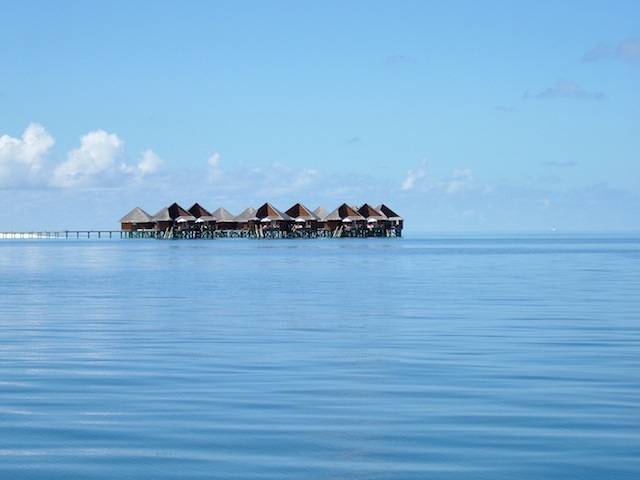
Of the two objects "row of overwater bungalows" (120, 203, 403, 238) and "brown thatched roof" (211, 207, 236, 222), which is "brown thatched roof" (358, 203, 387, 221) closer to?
"row of overwater bungalows" (120, 203, 403, 238)

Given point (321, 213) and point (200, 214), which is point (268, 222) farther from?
point (200, 214)

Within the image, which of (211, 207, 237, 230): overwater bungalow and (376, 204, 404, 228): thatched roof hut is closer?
(211, 207, 237, 230): overwater bungalow

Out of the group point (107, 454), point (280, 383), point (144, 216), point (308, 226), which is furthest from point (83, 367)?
point (308, 226)

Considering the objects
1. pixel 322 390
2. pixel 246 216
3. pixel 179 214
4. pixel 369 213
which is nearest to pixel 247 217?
pixel 246 216

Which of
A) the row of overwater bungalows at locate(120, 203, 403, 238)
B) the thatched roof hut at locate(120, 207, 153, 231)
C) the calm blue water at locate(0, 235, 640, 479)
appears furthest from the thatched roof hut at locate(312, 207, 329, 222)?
the calm blue water at locate(0, 235, 640, 479)

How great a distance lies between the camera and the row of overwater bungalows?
118562mm

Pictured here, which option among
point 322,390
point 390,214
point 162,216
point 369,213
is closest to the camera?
point 322,390

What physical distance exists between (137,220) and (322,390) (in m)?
111

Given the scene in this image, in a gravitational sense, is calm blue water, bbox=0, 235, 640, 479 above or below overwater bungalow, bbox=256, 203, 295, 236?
below

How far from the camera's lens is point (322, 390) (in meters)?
11.2

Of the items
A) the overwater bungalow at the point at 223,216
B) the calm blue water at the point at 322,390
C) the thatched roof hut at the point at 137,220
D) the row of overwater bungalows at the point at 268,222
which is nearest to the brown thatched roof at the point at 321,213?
the row of overwater bungalows at the point at 268,222

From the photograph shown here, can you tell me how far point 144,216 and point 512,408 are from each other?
113 metres

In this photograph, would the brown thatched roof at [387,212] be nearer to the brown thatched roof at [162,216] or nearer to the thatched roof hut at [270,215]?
the thatched roof hut at [270,215]

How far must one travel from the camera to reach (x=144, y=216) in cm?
12038
